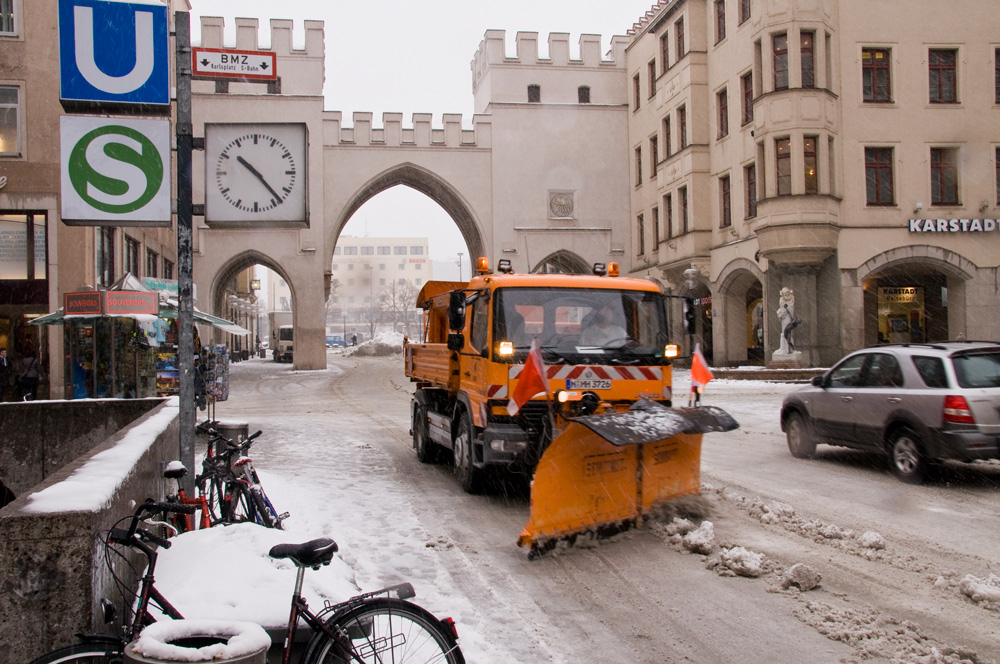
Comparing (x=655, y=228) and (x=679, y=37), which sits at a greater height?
(x=679, y=37)

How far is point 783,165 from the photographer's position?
1118 inches

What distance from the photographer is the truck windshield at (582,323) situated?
8.62 meters

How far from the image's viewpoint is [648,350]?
890 cm

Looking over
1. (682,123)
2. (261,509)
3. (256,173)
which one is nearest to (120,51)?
(256,173)

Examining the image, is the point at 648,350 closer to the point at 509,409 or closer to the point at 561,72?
the point at 509,409

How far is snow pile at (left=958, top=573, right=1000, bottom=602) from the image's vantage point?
17.3 ft

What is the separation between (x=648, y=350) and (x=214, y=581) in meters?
6.00

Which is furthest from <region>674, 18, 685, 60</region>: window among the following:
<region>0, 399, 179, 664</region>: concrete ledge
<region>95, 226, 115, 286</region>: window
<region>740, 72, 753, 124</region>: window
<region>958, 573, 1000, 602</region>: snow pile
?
<region>0, 399, 179, 664</region>: concrete ledge

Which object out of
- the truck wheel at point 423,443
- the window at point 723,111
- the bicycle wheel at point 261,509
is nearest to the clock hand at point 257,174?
the bicycle wheel at point 261,509

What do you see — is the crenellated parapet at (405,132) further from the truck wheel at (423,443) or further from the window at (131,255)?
the truck wheel at (423,443)

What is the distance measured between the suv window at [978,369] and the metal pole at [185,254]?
7.86 metres

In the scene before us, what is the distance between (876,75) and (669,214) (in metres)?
11.5

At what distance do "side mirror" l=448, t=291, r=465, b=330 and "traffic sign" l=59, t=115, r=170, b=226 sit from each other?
3600mm

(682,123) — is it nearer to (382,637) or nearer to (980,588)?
(980,588)
